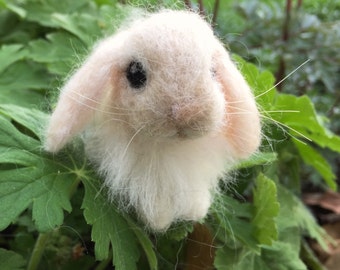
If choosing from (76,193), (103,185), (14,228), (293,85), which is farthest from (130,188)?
(293,85)

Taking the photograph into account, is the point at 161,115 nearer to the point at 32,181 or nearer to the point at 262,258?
the point at 32,181

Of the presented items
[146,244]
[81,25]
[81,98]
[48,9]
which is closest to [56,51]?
[81,25]

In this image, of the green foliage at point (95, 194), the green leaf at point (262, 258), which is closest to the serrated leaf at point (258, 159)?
the green foliage at point (95, 194)

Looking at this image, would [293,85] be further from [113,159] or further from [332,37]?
[113,159]

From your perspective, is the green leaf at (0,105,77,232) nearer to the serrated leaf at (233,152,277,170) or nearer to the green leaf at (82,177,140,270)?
the green leaf at (82,177,140,270)

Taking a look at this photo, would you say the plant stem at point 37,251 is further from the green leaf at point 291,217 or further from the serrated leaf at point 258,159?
the green leaf at point 291,217

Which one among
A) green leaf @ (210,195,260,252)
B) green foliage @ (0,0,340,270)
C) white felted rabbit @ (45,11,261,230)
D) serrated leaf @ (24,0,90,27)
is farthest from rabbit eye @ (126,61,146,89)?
serrated leaf @ (24,0,90,27)
